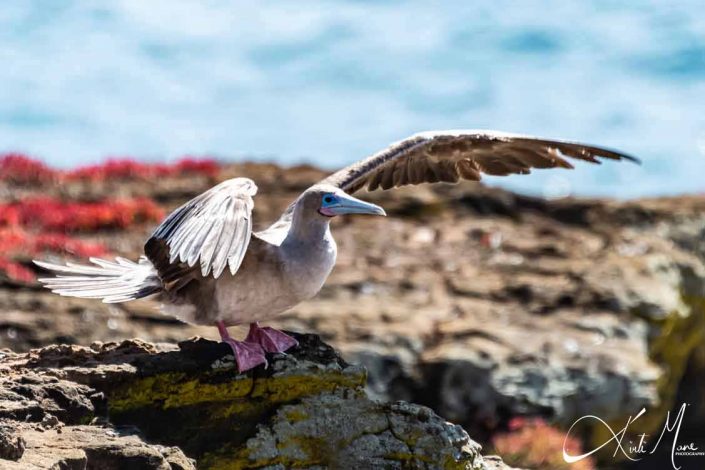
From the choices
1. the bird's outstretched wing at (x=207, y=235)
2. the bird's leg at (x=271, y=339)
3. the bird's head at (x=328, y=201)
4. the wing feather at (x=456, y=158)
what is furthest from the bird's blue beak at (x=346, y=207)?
the wing feather at (x=456, y=158)

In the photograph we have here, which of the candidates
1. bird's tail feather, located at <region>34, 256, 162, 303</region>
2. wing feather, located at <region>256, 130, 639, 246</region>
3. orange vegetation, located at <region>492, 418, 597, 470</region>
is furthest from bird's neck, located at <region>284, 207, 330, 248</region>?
orange vegetation, located at <region>492, 418, 597, 470</region>

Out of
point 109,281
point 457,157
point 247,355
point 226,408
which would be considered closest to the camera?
point 226,408

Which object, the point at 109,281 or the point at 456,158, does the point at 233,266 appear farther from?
the point at 456,158

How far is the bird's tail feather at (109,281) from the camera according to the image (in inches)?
321

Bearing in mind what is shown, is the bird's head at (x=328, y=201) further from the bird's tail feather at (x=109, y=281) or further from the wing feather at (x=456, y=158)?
the wing feather at (x=456, y=158)

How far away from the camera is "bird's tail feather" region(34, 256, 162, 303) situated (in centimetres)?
816

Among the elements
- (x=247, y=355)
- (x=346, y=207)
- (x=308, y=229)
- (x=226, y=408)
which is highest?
(x=346, y=207)

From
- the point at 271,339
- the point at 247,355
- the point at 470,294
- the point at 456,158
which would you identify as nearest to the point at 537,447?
the point at 456,158

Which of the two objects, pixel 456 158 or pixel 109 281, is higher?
pixel 456 158

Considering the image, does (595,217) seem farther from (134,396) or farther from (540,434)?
(134,396)

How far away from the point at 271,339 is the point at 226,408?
64 cm

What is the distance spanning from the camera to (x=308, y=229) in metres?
7.90

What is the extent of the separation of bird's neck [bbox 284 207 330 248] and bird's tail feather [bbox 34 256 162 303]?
3.22ft

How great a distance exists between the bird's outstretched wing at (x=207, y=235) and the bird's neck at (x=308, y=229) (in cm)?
38
